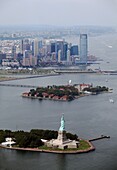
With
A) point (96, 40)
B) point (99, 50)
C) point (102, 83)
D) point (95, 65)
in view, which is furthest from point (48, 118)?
point (96, 40)

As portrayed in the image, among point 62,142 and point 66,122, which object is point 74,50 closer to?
point 66,122

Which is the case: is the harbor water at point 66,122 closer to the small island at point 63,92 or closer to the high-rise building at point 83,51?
the small island at point 63,92

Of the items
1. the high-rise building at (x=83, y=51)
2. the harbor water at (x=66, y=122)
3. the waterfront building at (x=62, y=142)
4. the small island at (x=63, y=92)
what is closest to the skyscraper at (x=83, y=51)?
the high-rise building at (x=83, y=51)

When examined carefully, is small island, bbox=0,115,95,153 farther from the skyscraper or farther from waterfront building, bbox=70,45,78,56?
waterfront building, bbox=70,45,78,56

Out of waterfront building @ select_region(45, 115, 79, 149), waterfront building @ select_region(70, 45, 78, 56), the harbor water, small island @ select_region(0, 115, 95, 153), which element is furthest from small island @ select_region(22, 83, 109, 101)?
waterfront building @ select_region(70, 45, 78, 56)

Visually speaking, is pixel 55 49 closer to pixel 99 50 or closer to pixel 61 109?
pixel 99 50

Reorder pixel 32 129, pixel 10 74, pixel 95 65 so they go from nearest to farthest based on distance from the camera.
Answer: pixel 32 129
pixel 10 74
pixel 95 65
